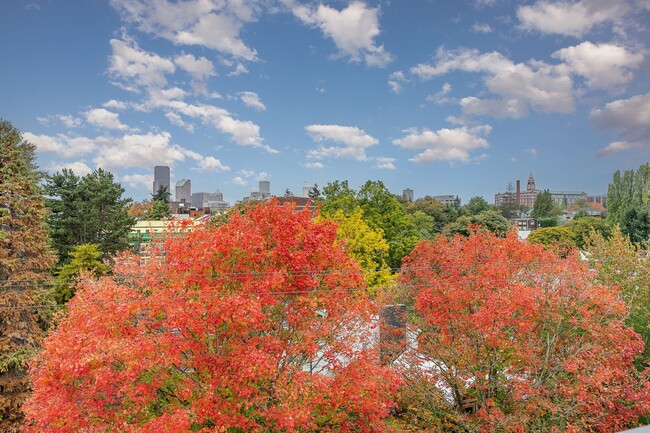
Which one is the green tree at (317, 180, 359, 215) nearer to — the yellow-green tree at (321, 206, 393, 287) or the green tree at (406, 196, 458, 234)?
the yellow-green tree at (321, 206, 393, 287)

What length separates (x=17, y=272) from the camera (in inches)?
567

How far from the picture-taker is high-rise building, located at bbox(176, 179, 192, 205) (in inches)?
4060

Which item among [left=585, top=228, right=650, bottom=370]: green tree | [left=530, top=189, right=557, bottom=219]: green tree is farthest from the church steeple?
[left=585, top=228, right=650, bottom=370]: green tree

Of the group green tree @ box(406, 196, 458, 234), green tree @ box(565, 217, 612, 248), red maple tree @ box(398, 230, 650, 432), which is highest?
green tree @ box(406, 196, 458, 234)

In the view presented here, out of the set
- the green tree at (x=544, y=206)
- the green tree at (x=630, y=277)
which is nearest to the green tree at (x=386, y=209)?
the green tree at (x=630, y=277)

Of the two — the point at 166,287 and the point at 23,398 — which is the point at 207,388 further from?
the point at 23,398

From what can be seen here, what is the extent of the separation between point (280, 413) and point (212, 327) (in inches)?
72.3

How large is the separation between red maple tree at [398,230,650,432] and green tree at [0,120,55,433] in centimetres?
1202

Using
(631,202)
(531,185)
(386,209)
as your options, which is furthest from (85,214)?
(531,185)

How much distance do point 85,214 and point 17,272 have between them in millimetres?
12969

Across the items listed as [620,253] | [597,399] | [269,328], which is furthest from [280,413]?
[620,253]

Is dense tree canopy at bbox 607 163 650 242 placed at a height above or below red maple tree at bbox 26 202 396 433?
above

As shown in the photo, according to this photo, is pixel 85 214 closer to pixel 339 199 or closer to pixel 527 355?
pixel 339 199

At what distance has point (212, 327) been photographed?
24.2 ft
